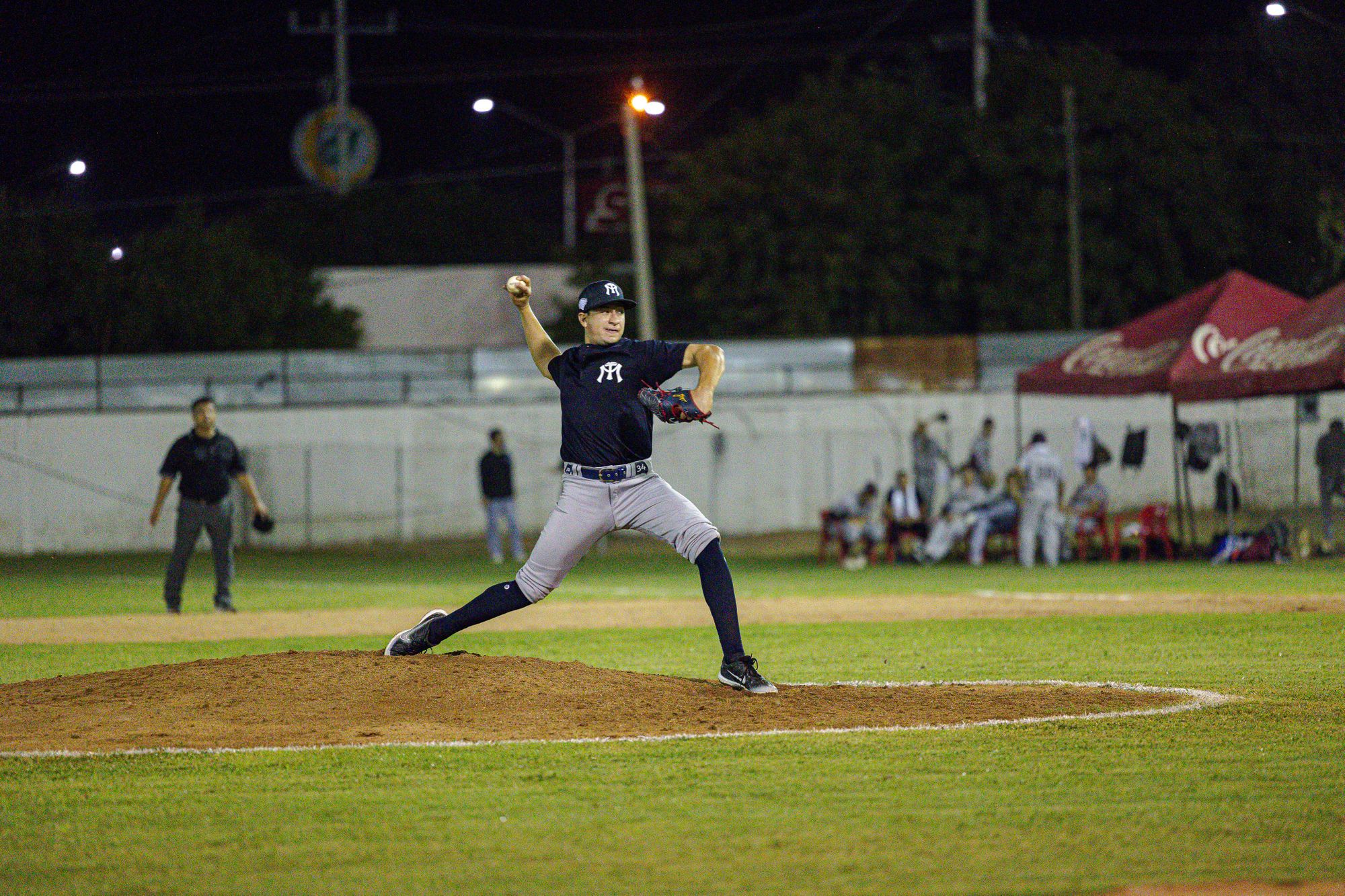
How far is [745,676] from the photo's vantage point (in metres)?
8.32

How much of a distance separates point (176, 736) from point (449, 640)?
5720mm

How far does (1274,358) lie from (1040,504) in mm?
3465

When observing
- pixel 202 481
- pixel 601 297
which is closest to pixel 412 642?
pixel 601 297

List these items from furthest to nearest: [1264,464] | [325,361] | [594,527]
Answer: [325,361] < [1264,464] < [594,527]

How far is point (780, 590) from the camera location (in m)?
18.8

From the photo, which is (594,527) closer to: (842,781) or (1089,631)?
(842,781)

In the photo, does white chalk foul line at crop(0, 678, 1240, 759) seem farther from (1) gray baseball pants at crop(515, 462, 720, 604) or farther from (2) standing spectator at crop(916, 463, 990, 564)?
A: (2) standing spectator at crop(916, 463, 990, 564)

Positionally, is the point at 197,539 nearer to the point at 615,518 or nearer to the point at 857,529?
the point at 615,518

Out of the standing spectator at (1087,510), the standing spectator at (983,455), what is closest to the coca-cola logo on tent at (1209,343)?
the standing spectator at (1087,510)

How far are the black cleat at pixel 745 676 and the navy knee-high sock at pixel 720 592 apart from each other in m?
0.10

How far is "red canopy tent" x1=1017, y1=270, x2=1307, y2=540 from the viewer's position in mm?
21859

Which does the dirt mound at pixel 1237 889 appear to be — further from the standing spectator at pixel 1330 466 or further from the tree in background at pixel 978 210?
the tree in background at pixel 978 210

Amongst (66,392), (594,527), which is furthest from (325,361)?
(594,527)

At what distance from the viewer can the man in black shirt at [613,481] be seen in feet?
26.6
